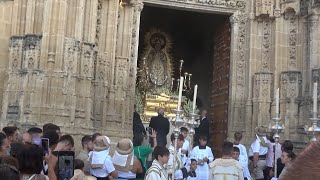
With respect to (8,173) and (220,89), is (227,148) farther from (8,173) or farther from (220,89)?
(220,89)

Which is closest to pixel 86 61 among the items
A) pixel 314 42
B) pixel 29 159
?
pixel 314 42

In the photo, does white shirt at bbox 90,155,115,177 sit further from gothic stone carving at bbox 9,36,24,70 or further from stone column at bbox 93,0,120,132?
stone column at bbox 93,0,120,132

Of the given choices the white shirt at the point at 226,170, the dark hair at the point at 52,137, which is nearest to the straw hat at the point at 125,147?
the white shirt at the point at 226,170

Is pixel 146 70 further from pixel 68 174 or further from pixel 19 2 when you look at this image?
pixel 68 174

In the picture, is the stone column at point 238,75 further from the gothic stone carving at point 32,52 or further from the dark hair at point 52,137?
the dark hair at point 52,137

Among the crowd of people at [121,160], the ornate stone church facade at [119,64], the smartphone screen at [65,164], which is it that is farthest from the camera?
the ornate stone church facade at [119,64]

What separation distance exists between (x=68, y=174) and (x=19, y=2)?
9.82 meters

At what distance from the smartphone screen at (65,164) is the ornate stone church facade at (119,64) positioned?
768cm

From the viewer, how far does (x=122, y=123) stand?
45.4 feet

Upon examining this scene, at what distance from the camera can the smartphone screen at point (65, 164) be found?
392cm

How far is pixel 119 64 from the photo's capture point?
14172 mm

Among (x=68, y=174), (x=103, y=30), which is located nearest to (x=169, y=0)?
(x=103, y=30)

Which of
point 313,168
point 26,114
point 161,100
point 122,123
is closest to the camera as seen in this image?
point 313,168

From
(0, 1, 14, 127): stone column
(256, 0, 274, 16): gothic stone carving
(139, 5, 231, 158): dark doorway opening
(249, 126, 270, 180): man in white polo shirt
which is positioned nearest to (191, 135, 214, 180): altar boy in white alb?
(249, 126, 270, 180): man in white polo shirt
